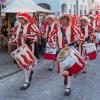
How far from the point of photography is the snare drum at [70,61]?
7.96 metres

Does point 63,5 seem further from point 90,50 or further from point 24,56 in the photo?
point 24,56

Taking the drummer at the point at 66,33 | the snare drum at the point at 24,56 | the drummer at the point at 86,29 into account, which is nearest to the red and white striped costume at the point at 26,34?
the snare drum at the point at 24,56

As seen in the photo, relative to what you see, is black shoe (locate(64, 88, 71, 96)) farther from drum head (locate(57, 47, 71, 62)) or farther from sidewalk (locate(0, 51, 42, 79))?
sidewalk (locate(0, 51, 42, 79))

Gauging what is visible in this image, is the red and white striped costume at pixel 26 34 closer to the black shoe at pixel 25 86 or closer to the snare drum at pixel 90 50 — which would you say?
the black shoe at pixel 25 86

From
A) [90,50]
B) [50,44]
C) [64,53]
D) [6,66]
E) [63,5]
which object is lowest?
[6,66]

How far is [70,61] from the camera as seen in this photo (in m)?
7.95

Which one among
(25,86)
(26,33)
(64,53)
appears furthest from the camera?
(26,33)

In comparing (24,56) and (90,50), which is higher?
(24,56)

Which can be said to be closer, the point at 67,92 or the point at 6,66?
the point at 67,92

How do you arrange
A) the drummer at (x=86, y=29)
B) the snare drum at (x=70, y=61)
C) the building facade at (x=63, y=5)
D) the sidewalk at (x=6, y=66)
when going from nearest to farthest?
1. the snare drum at (x=70, y=61)
2. the sidewalk at (x=6, y=66)
3. the drummer at (x=86, y=29)
4. the building facade at (x=63, y=5)

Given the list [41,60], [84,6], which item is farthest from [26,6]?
[84,6]

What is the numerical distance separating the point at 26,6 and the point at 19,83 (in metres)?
6.97

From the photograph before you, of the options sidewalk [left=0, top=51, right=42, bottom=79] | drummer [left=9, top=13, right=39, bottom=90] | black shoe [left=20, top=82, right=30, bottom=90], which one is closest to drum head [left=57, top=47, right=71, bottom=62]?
drummer [left=9, top=13, right=39, bottom=90]

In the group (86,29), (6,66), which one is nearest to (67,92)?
(86,29)
